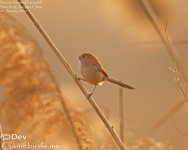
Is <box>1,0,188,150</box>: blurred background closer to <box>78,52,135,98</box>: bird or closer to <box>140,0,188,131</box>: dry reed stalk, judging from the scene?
<box>78,52,135,98</box>: bird

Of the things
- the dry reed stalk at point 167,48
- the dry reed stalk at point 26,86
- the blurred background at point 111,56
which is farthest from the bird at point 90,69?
the blurred background at point 111,56

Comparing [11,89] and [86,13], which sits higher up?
[11,89]

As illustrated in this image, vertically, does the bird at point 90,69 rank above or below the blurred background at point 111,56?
above

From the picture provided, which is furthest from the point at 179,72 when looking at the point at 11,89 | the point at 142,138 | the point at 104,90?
the point at 104,90

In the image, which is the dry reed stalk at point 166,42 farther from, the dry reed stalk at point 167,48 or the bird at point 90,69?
the bird at point 90,69

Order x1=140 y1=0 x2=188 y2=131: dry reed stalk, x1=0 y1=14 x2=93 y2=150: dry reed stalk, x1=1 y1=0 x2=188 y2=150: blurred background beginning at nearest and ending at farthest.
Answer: x1=140 y1=0 x2=188 y2=131: dry reed stalk → x1=0 y1=14 x2=93 y2=150: dry reed stalk → x1=1 y1=0 x2=188 y2=150: blurred background

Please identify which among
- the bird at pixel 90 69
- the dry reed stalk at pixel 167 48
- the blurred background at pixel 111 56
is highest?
the dry reed stalk at pixel 167 48

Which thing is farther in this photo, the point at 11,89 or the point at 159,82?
the point at 159,82

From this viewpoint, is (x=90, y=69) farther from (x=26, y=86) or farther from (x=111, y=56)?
(x=111, y=56)

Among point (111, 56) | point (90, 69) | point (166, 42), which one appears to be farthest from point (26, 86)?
point (111, 56)

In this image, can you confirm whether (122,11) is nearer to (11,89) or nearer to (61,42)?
(11,89)

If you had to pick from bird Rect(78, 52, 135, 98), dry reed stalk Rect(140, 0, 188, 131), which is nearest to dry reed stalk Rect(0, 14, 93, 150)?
bird Rect(78, 52, 135, 98)
